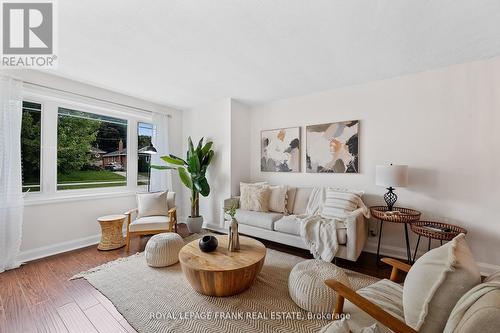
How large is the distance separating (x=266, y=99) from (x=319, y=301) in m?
3.26

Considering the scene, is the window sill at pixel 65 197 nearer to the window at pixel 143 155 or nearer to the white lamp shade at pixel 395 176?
the window at pixel 143 155

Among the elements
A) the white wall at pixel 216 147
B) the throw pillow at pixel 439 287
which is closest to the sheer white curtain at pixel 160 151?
the white wall at pixel 216 147

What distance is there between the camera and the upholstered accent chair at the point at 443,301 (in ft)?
2.35

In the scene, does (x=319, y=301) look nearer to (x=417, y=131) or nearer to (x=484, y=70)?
(x=417, y=131)

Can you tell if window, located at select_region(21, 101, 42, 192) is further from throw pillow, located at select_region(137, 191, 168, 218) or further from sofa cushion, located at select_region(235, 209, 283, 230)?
sofa cushion, located at select_region(235, 209, 283, 230)

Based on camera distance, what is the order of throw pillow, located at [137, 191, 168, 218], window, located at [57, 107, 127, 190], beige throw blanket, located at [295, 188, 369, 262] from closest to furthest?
beige throw blanket, located at [295, 188, 369, 262] → window, located at [57, 107, 127, 190] → throw pillow, located at [137, 191, 168, 218]

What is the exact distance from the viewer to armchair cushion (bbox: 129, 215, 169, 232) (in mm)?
2906

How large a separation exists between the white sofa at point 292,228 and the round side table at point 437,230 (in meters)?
0.55

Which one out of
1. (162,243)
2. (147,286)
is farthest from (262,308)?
(162,243)

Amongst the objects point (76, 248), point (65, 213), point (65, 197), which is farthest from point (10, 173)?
point (76, 248)

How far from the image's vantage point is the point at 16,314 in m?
1.73

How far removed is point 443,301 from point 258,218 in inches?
92.5

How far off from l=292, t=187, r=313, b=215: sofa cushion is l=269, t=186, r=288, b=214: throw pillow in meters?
0.18

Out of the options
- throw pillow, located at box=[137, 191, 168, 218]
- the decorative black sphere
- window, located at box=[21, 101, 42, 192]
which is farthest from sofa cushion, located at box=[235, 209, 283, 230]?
window, located at box=[21, 101, 42, 192]
